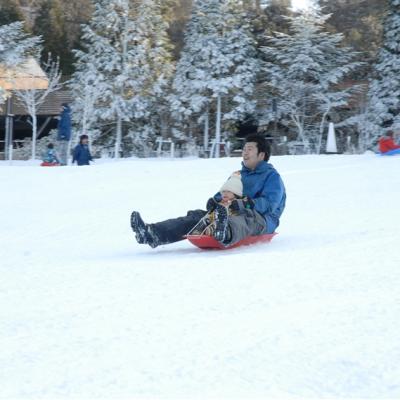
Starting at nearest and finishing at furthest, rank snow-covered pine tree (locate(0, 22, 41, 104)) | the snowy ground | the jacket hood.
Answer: the snowy ground < the jacket hood < snow-covered pine tree (locate(0, 22, 41, 104))

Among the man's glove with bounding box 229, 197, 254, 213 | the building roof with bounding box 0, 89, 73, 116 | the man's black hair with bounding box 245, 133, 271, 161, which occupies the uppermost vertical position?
the building roof with bounding box 0, 89, 73, 116

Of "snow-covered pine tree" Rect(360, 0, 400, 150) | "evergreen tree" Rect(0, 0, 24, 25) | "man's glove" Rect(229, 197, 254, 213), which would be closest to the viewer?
A: "man's glove" Rect(229, 197, 254, 213)

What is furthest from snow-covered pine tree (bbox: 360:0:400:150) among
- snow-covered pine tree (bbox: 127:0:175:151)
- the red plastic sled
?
the red plastic sled

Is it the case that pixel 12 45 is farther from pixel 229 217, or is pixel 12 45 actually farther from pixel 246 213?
pixel 229 217

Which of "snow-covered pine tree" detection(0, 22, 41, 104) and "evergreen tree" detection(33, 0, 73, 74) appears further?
"evergreen tree" detection(33, 0, 73, 74)

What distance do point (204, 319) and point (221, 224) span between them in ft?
5.66

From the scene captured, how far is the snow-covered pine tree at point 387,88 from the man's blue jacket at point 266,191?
1973cm

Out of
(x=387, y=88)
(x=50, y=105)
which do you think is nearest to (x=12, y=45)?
(x=50, y=105)

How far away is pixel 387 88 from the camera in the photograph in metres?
24.3

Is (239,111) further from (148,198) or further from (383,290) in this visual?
(383,290)

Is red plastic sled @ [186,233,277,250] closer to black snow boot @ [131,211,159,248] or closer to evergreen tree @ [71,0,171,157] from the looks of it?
black snow boot @ [131,211,159,248]

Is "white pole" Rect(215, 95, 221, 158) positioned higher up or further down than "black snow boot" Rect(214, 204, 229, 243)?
higher up

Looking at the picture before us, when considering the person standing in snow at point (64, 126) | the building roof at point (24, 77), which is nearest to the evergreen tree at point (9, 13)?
the building roof at point (24, 77)

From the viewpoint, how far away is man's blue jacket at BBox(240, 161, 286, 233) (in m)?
4.84
